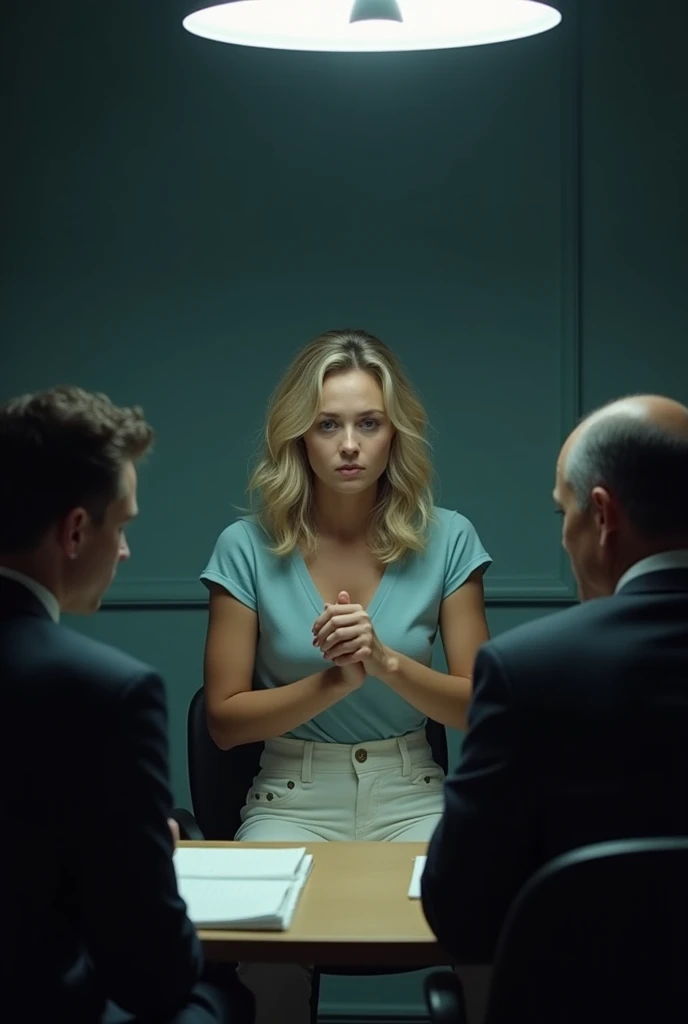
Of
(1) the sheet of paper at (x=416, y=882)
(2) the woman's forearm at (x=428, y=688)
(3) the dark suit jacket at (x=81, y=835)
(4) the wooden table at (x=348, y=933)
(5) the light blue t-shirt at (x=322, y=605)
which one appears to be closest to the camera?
(3) the dark suit jacket at (x=81, y=835)

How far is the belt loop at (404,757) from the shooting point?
2752 mm

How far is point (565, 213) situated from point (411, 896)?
2.14 m

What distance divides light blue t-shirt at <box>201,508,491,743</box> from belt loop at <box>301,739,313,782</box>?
0.04m

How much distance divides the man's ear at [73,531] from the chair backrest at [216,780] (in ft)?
3.96

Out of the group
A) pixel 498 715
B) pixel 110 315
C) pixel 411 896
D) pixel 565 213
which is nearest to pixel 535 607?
pixel 565 213

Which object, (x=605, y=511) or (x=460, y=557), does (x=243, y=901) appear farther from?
(x=460, y=557)

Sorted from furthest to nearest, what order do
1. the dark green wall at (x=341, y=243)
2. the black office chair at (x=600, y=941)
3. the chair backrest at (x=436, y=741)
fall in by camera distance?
the dark green wall at (x=341, y=243) < the chair backrest at (x=436, y=741) < the black office chair at (x=600, y=941)

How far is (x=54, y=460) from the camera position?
1682mm

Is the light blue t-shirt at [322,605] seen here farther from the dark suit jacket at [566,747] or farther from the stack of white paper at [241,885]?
the dark suit jacket at [566,747]

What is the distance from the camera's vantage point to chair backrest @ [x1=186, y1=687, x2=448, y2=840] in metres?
2.82

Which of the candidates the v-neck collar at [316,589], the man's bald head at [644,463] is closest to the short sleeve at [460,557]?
the v-neck collar at [316,589]

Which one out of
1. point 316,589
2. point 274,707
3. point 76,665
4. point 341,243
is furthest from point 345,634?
point 341,243

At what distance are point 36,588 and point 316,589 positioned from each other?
4.16 ft

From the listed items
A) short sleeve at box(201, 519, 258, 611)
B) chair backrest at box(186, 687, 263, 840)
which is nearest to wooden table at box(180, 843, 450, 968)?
chair backrest at box(186, 687, 263, 840)
